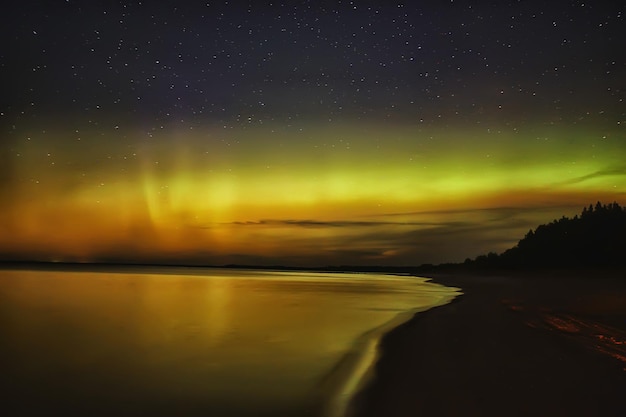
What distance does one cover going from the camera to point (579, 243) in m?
70.4

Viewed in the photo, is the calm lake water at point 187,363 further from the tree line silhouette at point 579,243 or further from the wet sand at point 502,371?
the tree line silhouette at point 579,243

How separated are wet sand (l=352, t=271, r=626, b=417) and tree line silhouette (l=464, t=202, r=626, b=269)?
187 ft

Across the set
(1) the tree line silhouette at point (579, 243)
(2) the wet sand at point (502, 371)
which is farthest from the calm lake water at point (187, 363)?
(1) the tree line silhouette at point (579, 243)

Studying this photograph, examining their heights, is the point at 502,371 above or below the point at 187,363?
above

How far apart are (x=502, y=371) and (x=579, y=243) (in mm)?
70229

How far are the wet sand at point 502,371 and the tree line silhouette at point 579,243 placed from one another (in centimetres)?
5699

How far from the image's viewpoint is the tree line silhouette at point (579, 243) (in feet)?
211

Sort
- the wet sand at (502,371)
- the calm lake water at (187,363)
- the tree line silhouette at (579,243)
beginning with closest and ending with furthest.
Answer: the wet sand at (502,371)
the calm lake water at (187,363)
the tree line silhouette at (579,243)

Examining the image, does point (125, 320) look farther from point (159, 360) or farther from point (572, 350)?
point (572, 350)

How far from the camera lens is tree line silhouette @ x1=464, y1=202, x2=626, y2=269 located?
6431 cm

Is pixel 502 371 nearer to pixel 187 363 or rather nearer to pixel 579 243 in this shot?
pixel 187 363

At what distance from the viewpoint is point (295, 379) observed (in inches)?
324

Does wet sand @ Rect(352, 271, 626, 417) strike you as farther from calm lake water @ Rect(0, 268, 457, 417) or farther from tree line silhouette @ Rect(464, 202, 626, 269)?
tree line silhouette @ Rect(464, 202, 626, 269)

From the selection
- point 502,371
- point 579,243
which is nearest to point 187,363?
point 502,371
